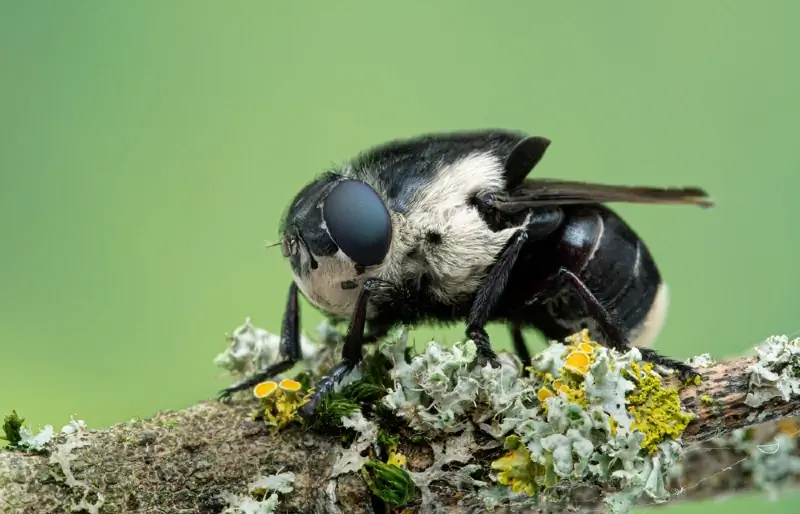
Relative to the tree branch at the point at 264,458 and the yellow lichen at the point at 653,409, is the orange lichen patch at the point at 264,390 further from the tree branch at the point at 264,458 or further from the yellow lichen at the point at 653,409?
the yellow lichen at the point at 653,409

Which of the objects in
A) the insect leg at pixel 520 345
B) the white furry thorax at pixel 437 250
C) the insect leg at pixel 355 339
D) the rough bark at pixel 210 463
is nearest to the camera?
the rough bark at pixel 210 463

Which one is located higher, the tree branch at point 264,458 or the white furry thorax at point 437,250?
the white furry thorax at point 437,250

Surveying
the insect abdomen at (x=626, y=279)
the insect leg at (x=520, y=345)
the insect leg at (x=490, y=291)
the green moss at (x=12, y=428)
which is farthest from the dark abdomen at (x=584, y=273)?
the green moss at (x=12, y=428)

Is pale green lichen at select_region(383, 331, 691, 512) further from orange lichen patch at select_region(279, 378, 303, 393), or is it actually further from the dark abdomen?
the dark abdomen

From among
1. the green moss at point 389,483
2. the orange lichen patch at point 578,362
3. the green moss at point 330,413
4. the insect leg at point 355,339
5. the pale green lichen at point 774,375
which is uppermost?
the insect leg at point 355,339

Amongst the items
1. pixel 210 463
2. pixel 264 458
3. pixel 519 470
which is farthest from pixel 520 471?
pixel 210 463

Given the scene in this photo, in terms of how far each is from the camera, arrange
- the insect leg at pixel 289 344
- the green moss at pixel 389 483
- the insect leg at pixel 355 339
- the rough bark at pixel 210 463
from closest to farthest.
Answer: the rough bark at pixel 210 463 < the green moss at pixel 389 483 < the insect leg at pixel 355 339 < the insect leg at pixel 289 344

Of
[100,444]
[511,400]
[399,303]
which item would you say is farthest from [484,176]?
[100,444]

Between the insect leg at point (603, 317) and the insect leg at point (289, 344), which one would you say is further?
the insect leg at point (289, 344)
